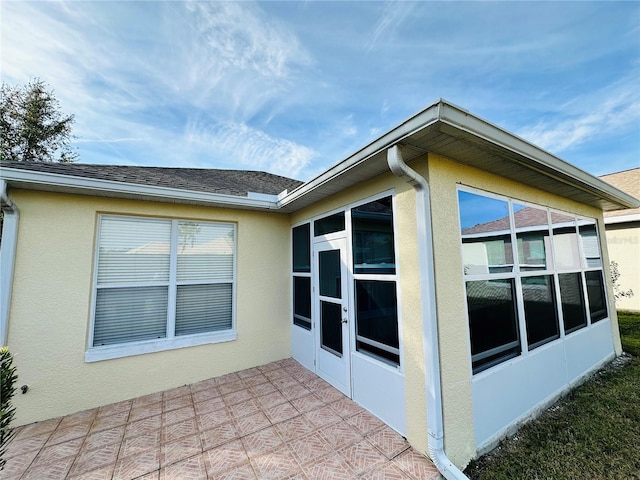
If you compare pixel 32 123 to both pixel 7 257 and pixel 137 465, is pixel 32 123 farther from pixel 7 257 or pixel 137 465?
pixel 137 465

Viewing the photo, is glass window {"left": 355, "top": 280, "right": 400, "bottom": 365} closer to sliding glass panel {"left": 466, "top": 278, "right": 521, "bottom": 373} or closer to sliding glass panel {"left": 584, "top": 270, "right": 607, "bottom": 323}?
sliding glass panel {"left": 466, "top": 278, "right": 521, "bottom": 373}

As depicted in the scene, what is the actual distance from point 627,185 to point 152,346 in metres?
18.0

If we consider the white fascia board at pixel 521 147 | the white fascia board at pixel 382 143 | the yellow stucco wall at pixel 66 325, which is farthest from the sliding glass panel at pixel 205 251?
the white fascia board at pixel 521 147

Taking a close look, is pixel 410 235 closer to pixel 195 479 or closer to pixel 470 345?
pixel 470 345

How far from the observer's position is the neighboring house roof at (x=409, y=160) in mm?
2213

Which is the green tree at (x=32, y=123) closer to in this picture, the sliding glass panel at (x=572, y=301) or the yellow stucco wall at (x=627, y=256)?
the sliding glass panel at (x=572, y=301)

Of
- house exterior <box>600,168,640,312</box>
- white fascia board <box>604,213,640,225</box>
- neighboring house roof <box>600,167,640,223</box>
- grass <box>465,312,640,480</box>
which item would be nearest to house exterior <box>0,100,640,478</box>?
grass <box>465,312,640,480</box>

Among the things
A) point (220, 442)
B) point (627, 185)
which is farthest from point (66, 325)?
point (627, 185)

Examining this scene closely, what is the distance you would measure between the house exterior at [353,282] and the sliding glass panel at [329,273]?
0.03m

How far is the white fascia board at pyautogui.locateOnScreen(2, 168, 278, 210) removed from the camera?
Result: 125 inches

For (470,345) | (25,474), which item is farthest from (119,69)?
(470,345)

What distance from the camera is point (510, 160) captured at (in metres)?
2.87

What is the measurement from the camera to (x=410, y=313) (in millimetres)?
2775

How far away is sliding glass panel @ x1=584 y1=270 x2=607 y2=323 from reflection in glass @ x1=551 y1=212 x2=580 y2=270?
0.72 m
